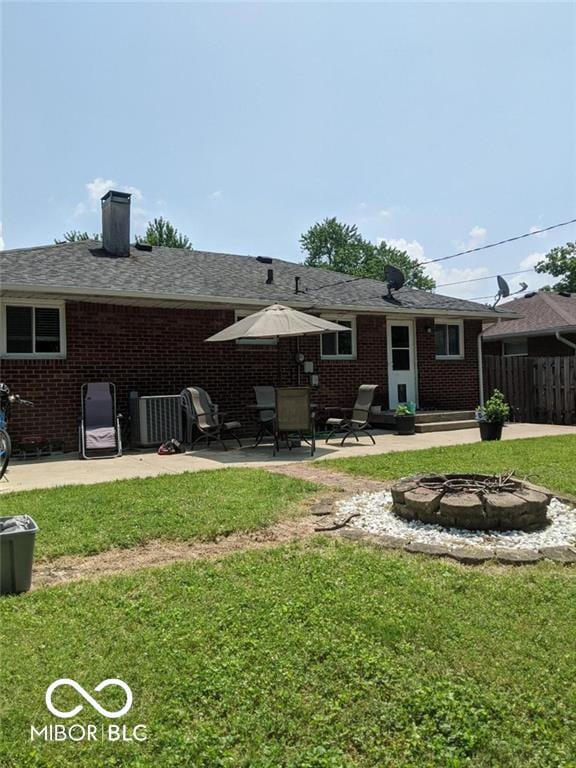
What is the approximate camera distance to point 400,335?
543 inches

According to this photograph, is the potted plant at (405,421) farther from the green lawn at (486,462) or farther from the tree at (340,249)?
the tree at (340,249)

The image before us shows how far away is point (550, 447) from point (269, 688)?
8.04 m

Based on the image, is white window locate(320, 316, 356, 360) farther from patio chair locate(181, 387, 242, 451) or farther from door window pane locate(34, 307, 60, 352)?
door window pane locate(34, 307, 60, 352)

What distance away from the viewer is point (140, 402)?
A: 32.3 ft

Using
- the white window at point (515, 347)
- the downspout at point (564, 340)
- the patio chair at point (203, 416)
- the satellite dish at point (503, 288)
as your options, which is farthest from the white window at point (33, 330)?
the white window at point (515, 347)

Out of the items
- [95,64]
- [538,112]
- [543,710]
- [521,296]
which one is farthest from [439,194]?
[543,710]

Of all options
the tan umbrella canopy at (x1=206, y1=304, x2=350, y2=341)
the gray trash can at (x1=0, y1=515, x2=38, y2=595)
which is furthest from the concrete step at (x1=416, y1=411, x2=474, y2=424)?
the gray trash can at (x1=0, y1=515, x2=38, y2=595)

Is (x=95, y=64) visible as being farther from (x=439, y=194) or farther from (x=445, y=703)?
(x=445, y=703)

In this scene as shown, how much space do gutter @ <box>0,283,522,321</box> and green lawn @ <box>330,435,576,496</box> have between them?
4095 mm

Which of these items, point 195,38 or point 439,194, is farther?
point 439,194

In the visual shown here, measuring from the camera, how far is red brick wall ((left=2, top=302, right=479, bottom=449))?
9.48m

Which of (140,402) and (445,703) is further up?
(140,402)

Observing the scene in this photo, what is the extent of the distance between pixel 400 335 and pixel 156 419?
673 centimetres

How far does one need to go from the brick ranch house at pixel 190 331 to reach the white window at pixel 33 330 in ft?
0.06
